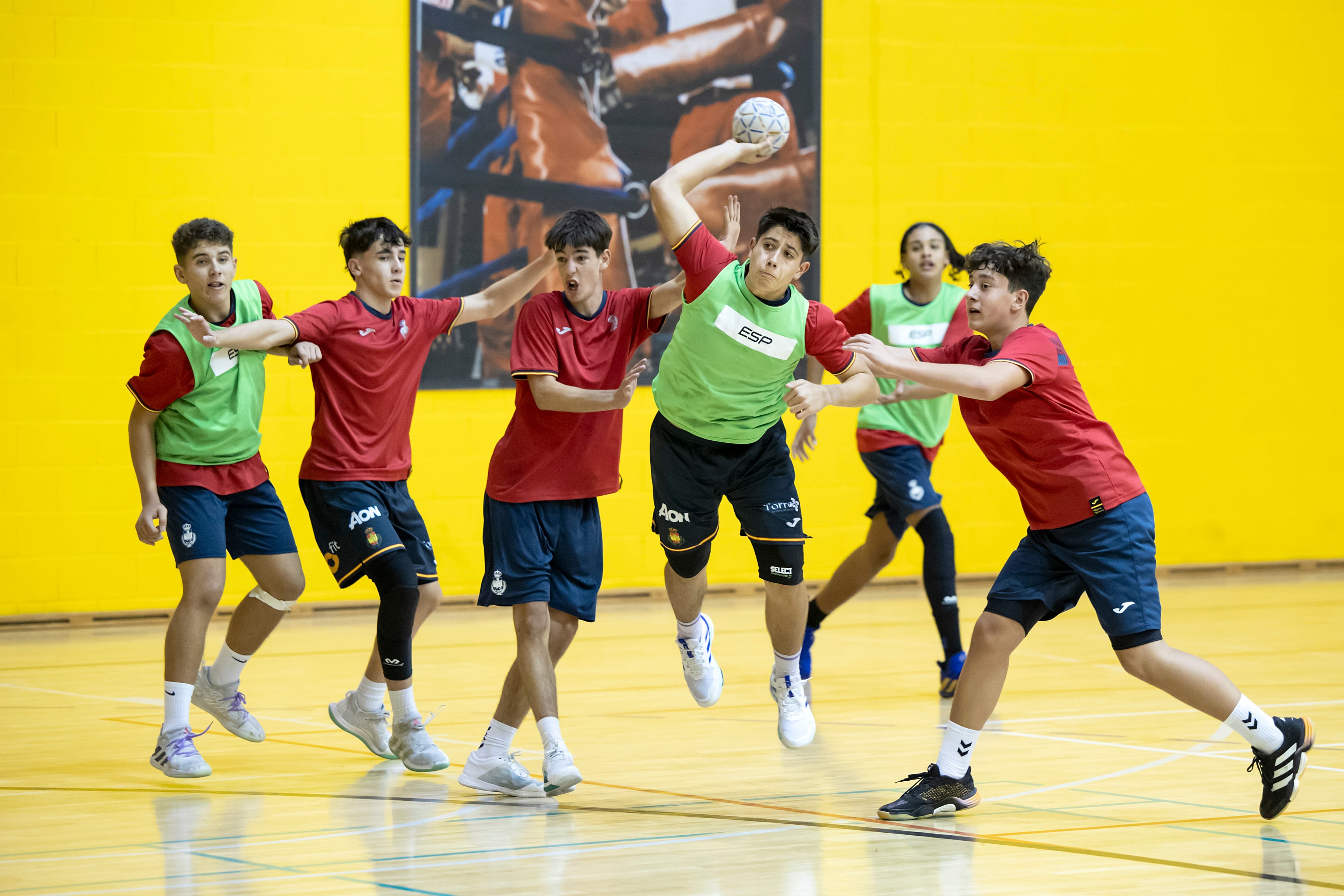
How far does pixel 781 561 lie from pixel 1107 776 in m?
1.23

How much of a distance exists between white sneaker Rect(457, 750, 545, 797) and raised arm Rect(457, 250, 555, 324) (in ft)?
4.88

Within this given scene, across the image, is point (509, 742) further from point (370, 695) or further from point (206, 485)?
point (206, 485)

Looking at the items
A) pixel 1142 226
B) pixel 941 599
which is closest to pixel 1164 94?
pixel 1142 226

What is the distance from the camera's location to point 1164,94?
11234 mm

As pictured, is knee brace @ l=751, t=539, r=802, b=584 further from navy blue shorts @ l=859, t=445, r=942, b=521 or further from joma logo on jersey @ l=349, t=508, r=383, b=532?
navy blue shorts @ l=859, t=445, r=942, b=521

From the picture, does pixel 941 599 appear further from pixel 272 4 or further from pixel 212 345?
pixel 272 4

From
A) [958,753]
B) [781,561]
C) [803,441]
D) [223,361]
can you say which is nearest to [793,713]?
[781,561]

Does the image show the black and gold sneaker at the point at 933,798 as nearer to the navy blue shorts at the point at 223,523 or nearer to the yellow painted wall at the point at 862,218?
the navy blue shorts at the point at 223,523

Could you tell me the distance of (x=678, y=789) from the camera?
4.77m

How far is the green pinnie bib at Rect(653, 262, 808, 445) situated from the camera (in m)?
4.87

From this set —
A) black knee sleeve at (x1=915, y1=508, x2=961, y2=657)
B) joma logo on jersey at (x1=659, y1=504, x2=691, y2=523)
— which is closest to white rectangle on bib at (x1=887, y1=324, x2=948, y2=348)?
black knee sleeve at (x1=915, y1=508, x2=961, y2=657)

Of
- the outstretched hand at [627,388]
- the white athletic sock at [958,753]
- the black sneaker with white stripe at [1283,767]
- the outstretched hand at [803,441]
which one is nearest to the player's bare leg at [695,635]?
the outstretched hand at [803,441]

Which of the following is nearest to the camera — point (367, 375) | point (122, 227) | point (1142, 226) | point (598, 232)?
point (598, 232)

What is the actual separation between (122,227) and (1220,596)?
706 centimetres
